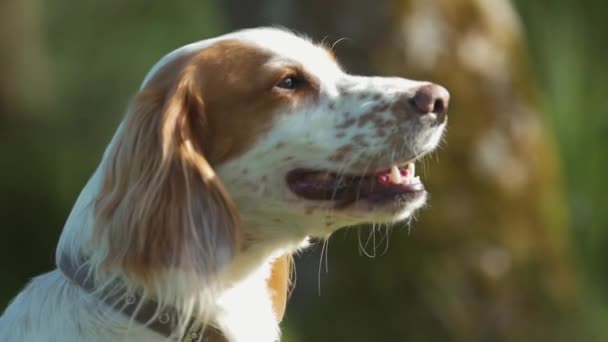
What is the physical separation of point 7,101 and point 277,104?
22.4 ft

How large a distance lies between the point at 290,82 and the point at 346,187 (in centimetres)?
36

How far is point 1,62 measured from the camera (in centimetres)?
1038

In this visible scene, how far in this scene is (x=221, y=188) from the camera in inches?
143

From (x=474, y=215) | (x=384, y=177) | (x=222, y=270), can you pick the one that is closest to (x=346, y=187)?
(x=384, y=177)

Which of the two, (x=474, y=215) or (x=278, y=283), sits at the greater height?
(x=278, y=283)

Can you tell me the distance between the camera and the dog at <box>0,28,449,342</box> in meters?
3.55

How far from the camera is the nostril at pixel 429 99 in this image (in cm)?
370

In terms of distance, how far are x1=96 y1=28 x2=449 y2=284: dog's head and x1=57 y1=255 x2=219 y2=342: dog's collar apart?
0.52 ft

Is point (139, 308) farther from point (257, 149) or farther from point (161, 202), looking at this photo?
point (257, 149)

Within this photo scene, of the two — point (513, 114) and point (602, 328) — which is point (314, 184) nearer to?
point (513, 114)

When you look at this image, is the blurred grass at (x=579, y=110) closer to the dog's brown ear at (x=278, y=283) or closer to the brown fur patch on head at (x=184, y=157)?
the dog's brown ear at (x=278, y=283)

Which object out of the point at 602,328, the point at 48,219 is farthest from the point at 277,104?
the point at 48,219

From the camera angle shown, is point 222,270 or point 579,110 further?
point 579,110

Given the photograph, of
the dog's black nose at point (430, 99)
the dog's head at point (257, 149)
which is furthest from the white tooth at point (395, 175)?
the dog's black nose at point (430, 99)
